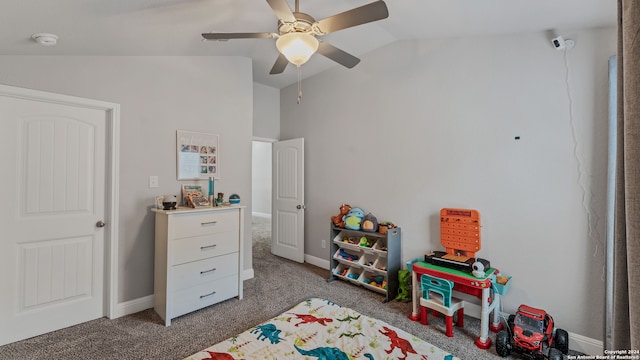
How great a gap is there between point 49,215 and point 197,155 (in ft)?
4.41

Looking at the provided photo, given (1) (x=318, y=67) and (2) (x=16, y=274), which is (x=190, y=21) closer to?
(1) (x=318, y=67)

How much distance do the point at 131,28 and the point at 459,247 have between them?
3.43 m

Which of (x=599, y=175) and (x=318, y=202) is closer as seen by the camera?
(x=599, y=175)

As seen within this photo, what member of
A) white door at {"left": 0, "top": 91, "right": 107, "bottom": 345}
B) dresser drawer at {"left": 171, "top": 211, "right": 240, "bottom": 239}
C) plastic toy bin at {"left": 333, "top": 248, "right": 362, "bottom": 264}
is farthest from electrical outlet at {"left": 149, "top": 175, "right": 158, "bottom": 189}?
plastic toy bin at {"left": 333, "top": 248, "right": 362, "bottom": 264}

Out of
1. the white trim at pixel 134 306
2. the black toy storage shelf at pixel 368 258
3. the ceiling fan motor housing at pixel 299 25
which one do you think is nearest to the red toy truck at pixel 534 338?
the black toy storage shelf at pixel 368 258

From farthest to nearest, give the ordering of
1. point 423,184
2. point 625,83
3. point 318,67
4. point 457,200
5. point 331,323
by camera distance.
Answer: point 318,67 < point 423,184 < point 457,200 < point 331,323 < point 625,83

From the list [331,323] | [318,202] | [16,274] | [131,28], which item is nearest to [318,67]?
[318,202]

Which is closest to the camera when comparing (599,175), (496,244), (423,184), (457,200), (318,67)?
(599,175)

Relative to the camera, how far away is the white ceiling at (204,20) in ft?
6.04

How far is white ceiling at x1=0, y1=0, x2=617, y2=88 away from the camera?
184 cm

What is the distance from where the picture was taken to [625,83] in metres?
0.47

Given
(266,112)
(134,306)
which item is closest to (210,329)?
(134,306)

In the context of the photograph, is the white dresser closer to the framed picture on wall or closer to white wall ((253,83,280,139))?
the framed picture on wall

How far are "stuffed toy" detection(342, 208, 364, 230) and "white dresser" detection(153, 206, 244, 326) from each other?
1265 mm
